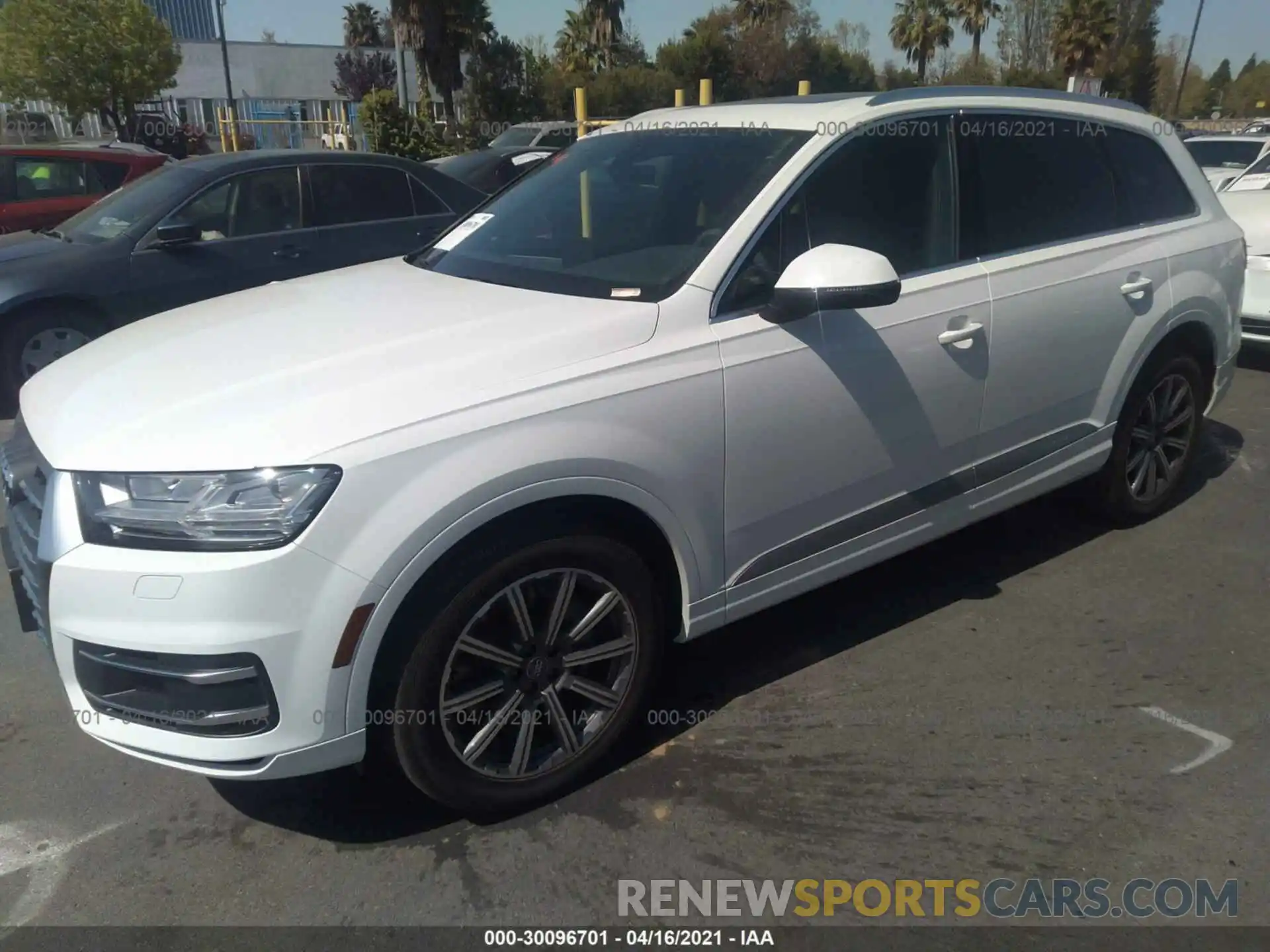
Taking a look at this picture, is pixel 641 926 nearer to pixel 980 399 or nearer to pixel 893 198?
pixel 980 399

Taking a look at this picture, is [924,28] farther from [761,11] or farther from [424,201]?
[424,201]

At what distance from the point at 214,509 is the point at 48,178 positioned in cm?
850

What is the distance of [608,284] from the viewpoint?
3.03 m

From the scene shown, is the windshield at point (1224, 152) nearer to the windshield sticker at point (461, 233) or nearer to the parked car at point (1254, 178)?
the parked car at point (1254, 178)

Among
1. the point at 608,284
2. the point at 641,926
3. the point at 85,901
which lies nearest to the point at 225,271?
the point at 608,284

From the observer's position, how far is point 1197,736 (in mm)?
3146

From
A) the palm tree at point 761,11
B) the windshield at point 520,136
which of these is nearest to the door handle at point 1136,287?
the windshield at point 520,136

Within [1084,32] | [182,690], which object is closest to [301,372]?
[182,690]

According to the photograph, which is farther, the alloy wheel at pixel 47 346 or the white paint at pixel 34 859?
the alloy wheel at pixel 47 346

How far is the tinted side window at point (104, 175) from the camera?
914 cm

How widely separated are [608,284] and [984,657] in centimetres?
188

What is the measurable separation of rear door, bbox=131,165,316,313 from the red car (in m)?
3.02

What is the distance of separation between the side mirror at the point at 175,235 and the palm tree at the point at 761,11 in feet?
156

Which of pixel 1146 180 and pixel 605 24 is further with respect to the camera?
pixel 605 24
